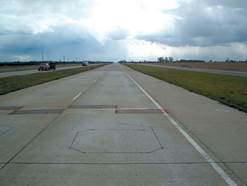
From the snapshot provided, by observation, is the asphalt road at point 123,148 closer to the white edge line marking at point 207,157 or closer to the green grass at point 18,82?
the white edge line marking at point 207,157

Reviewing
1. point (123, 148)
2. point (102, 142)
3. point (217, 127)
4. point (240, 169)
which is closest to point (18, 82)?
point (217, 127)

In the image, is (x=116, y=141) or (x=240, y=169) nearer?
(x=240, y=169)

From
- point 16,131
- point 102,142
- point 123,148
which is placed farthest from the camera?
point 16,131

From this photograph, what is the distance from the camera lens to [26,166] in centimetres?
630

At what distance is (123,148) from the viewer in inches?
299

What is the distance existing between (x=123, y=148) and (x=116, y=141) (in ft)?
2.36

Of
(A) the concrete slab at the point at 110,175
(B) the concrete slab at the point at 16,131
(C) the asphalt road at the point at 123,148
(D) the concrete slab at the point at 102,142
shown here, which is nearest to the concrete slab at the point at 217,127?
(C) the asphalt road at the point at 123,148

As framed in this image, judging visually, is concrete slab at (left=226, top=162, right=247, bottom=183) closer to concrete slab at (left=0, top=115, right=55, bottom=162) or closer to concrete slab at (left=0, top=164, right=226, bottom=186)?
concrete slab at (left=0, top=164, right=226, bottom=186)

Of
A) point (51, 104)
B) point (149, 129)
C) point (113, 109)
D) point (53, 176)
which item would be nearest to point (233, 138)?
point (149, 129)

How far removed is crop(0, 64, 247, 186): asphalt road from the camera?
5676 mm

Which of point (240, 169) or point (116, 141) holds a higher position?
point (240, 169)

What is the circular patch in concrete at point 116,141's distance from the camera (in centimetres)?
751

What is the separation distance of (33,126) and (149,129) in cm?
325

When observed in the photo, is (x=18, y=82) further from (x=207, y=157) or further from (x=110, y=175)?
(x=110, y=175)
